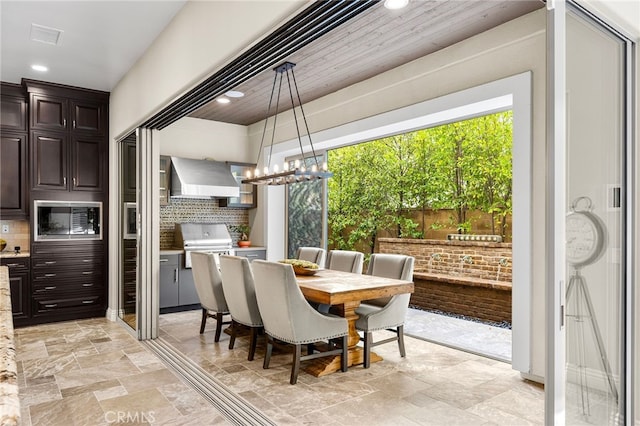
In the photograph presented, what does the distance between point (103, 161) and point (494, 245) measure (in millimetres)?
5332

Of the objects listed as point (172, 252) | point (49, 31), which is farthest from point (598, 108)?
point (172, 252)

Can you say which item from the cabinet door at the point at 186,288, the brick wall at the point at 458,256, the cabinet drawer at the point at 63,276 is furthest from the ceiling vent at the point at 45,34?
the brick wall at the point at 458,256

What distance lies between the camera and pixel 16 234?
5.31 metres

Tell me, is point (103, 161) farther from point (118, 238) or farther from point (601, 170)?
point (601, 170)

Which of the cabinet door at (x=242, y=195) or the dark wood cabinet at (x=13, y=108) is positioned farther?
the cabinet door at (x=242, y=195)

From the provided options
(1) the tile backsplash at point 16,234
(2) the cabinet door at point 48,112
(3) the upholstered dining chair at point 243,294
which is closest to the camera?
(3) the upholstered dining chair at point 243,294

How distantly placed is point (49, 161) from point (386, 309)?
14.3 feet

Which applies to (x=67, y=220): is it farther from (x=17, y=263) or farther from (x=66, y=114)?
(x=66, y=114)

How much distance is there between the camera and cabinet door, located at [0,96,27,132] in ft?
16.5

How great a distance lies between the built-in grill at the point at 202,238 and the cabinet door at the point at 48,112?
196cm

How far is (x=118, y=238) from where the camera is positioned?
530cm

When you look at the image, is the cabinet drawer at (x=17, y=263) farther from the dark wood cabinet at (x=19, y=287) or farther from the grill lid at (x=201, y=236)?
the grill lid at (x=201, y=236)

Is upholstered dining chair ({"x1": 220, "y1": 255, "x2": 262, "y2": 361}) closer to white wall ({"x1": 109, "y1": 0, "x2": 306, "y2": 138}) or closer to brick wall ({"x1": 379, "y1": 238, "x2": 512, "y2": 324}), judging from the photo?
white wall ({"x1": 109, "y1": 0, "x2": 306, "y2": 138})

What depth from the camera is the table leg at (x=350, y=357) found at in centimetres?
350
